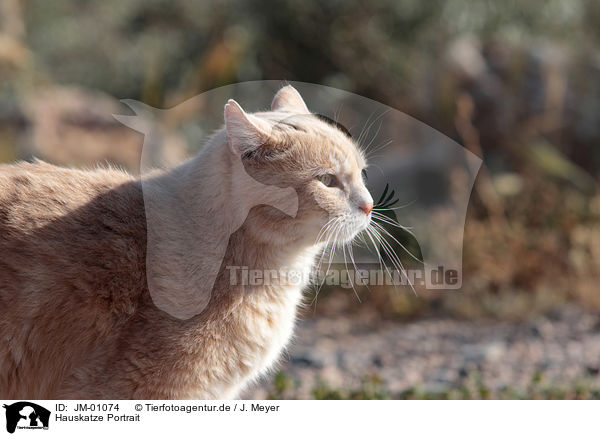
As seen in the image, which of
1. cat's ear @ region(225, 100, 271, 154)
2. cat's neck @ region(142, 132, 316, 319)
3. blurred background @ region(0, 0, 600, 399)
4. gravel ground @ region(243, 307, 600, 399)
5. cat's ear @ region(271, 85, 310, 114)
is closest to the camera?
cat's ear @ region(225, 100, 271, 154)

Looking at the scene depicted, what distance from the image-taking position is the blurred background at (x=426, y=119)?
14.0 ft

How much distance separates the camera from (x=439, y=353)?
14.5ft

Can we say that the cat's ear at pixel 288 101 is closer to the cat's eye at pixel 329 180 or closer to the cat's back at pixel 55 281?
the cat's eye at pixel 329 180

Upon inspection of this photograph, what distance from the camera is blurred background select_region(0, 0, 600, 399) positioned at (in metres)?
4.27

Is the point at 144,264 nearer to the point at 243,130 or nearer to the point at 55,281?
the point at 55,281

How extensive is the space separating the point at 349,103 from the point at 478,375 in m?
2.18

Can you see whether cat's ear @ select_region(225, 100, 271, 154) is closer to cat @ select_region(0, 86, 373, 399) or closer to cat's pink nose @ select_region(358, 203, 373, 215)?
cat @ select_region(0, 86, 373, 399)

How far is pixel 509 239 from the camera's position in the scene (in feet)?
18.0
